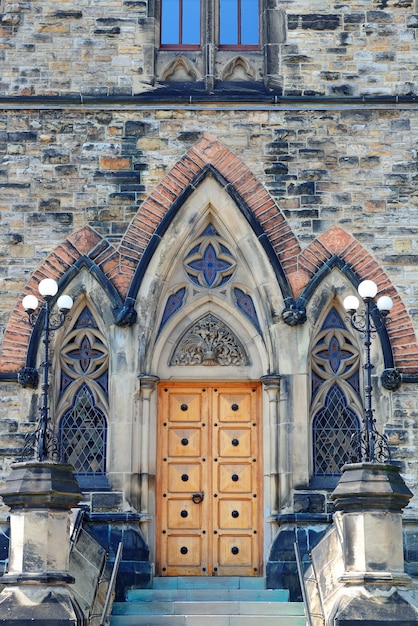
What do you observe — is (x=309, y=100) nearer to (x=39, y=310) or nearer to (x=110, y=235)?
(x=110, y=235)

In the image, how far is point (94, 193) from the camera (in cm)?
1523

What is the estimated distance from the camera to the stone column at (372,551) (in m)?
11.6

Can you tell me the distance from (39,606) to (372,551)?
10.2 feet

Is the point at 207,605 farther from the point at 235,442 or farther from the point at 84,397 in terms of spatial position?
the point at 84,397

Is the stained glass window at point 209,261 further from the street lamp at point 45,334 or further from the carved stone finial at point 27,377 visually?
the carved stone finial at point 27,377

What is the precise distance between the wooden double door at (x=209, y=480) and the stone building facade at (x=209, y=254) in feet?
0.08

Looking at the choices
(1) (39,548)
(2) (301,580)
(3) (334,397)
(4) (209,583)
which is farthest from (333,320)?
(1) (39,548)

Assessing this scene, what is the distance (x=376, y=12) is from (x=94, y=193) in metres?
4.15

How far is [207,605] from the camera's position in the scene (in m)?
13.1

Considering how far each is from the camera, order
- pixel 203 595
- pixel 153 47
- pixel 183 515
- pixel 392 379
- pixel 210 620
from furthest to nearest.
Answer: pixel 153 47
pixel 183 515
pixel 392 379
pixel 203 595
pixel 210 620

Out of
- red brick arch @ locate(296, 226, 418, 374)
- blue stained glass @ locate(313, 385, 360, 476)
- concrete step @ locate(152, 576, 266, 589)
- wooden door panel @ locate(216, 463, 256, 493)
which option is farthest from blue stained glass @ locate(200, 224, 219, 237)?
concrete step @ locate(152, 576, 266, 589)

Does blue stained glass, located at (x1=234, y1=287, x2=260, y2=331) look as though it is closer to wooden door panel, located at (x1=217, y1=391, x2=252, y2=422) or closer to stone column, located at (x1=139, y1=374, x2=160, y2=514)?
wooden door panel, located at (x1=217, y1=391, x2=252, y2=422)

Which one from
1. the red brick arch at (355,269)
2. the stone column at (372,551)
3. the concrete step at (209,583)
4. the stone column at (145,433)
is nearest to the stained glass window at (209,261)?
the red brick arch at (355,269)

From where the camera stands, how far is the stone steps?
41.5ft
